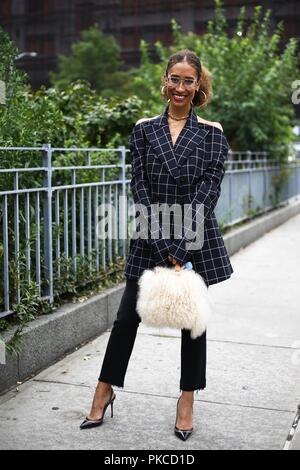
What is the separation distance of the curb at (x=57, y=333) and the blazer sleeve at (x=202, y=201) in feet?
4.33

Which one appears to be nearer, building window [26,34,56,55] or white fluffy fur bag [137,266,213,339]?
white fluffy fur bag [137,266,213,339]

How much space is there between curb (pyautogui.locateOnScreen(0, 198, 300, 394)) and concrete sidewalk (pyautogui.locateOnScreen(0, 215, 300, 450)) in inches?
3.1

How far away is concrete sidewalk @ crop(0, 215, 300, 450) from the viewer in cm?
321

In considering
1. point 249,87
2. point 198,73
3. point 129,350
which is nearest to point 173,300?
point 129,350

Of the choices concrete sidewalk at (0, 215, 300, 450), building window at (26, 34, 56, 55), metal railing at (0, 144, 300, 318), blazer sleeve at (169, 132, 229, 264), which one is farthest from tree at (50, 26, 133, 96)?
blazer sleeve at (169, 132, 229, 264)

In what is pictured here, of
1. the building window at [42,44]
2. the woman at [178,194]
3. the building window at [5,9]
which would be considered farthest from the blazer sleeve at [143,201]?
the building window at [5,9]

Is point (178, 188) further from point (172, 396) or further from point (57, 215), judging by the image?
point (57, 215)

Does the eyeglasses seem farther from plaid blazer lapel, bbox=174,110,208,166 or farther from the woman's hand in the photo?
the woman's hand

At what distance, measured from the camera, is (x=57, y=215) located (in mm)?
4785

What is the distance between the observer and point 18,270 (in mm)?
4098

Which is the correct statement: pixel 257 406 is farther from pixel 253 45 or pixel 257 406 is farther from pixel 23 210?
pixel 253 45

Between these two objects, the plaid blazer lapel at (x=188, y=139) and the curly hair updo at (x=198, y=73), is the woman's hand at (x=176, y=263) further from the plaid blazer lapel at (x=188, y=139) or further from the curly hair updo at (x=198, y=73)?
the curly hair updo at (x=198, y=73)

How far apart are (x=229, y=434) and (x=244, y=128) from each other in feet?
31.4

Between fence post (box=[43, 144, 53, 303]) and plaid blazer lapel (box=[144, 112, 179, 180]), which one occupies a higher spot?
plaid blazer lapel (box=[144, 112, 179, 180])
